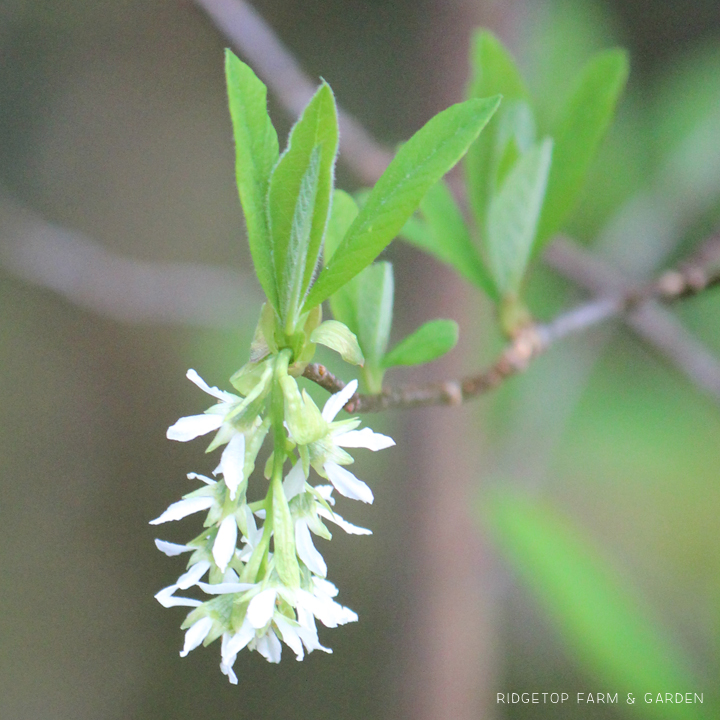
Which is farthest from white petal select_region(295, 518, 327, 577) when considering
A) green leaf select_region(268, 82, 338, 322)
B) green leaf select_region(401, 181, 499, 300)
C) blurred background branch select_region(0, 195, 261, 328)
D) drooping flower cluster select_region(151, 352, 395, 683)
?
blurred background branch select_region(0, 195, 261, 328)

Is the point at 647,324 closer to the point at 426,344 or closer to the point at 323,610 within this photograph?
the point at 426,344

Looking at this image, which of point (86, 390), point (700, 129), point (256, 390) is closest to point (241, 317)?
point (86, 390)

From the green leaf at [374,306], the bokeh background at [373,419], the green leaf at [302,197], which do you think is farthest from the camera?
the bokeh background at [373,419]

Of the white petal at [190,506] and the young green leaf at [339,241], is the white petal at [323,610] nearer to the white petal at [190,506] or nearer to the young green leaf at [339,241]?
the white petal at [190,506]

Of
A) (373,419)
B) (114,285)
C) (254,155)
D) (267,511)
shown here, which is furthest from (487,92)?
(114,285)

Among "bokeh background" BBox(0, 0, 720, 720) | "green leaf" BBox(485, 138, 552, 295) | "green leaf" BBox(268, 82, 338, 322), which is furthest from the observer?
"bokeh background" BBox(0, 0, 720, 720)

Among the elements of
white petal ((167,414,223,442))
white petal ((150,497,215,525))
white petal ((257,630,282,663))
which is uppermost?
white petal ((167,414,223,442))

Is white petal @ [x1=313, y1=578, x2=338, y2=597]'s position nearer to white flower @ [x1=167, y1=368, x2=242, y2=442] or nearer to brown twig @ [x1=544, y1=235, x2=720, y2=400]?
white flower @ [x1=167, y1=368, x2=242, y2=442]

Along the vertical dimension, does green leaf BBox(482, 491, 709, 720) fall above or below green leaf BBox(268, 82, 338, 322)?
above

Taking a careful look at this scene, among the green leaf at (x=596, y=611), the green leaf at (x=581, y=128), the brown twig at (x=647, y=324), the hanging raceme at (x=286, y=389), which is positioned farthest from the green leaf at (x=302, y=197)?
the green leaf at (x=596, y=611)
